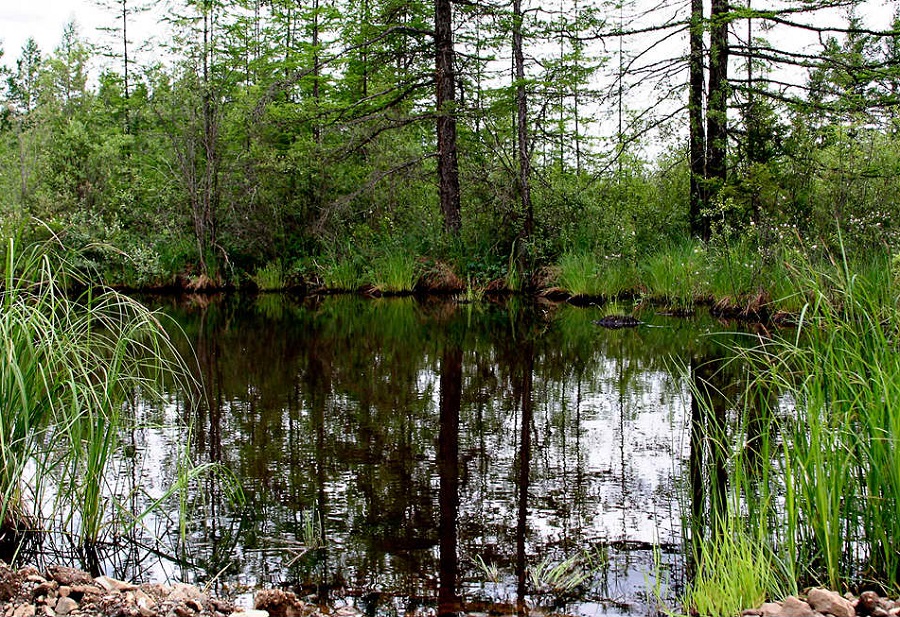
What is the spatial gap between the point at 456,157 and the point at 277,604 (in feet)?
53.0

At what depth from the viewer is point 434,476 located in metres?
4.59

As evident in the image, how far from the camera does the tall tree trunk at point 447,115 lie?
1758 centimetres

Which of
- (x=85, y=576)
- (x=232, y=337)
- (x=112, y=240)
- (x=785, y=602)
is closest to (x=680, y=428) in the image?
(x=785, y=602)

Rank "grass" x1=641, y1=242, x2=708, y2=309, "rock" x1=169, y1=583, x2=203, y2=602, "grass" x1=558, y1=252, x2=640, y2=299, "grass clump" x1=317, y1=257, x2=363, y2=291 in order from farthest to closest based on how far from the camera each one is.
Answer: "grass clump" x1=317, y1=257, x2=363, y2=291, "grass" x1=558, y1=252, x2=640, y2=299, "grass" x1=641, y1=242, x2=708, y2=309, "rock" x1=169, y1=583, x2=203, y2=602

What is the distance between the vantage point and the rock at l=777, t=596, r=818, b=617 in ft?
8.44

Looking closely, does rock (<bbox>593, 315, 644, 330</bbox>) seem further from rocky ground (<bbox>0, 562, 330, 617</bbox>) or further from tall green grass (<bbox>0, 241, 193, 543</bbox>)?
rocky ground (<bbox>0, 562, 330, 617</bbox>)

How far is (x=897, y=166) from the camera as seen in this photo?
38.7ft

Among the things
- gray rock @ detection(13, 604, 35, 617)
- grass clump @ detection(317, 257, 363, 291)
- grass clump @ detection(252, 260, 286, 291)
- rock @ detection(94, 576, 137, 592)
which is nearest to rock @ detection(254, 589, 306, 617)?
rock @ detection(94, 576, 137, 592)

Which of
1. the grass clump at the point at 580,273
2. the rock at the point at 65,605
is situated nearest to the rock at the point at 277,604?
the rock at the point at 65,605

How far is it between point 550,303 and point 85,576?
1329cm

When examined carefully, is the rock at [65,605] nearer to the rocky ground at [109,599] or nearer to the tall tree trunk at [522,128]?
the rocky ground at [109,599]

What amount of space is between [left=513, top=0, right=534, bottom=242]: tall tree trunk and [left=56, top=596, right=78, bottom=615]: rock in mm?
14714

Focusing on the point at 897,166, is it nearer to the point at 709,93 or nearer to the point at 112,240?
the point at 709,93

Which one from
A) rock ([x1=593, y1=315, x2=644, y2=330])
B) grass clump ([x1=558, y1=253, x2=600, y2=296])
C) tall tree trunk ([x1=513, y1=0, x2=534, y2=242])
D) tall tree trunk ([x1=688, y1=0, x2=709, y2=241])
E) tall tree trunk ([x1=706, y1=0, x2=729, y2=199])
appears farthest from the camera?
tall tree trunk ([x1=513, y1=0, x2=534, y2=242])
